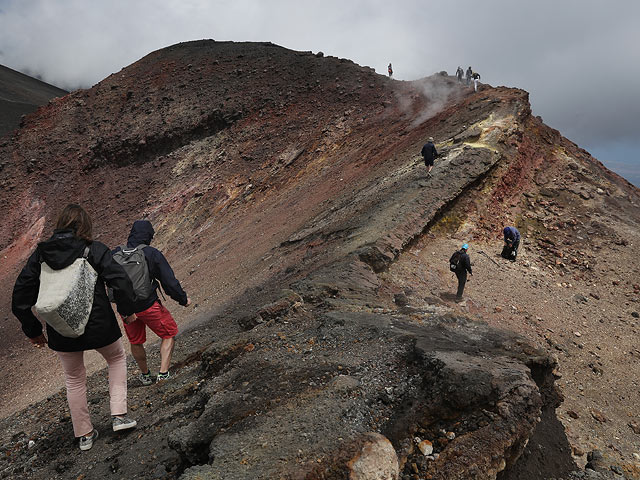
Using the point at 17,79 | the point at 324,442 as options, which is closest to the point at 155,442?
the point at 324,442

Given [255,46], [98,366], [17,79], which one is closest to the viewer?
[98,366]

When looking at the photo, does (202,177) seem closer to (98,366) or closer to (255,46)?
(255,46)

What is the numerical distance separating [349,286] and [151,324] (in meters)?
3.07

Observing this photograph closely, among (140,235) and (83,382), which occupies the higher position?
Result: (140,235)

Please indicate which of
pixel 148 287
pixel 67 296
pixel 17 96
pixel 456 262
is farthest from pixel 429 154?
pixel 17 96

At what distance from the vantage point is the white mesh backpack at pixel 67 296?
3.18m

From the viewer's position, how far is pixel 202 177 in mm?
22922

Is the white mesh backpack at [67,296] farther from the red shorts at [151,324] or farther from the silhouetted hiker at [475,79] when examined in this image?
the silhouetted hiker at [475,79]

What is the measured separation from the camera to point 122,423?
387 cm

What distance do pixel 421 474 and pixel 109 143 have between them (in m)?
29.4

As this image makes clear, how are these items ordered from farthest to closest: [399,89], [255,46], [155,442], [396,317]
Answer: [255,46] → [399,89] → [396,317] → [155,442]

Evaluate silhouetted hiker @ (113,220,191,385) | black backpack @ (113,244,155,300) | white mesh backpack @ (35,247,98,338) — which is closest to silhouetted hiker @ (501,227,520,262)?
silhouetted hiker @ (113,220,191,385)

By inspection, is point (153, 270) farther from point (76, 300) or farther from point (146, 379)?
point (146, 379)

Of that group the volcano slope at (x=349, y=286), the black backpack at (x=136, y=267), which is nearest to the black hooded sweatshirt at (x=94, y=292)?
the black backpack at (x=136, y=267)
